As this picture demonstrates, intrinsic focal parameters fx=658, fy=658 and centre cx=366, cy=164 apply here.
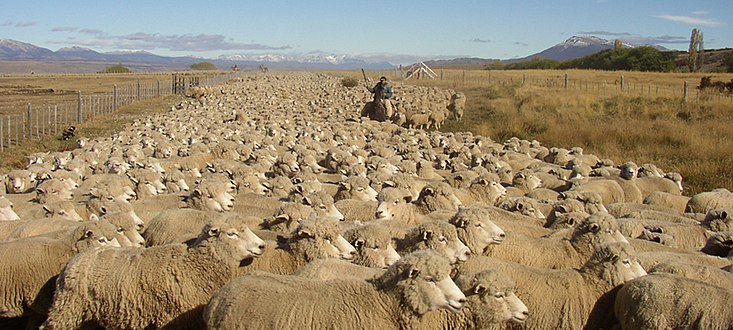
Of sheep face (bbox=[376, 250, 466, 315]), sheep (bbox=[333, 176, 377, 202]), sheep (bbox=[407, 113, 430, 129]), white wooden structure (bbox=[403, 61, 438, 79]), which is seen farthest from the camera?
white wooden structure (bbox=[403, 61, 438, 79])

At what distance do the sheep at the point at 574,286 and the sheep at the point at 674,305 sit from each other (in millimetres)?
330

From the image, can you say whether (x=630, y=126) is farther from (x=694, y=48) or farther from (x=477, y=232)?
(x=694, y=48)

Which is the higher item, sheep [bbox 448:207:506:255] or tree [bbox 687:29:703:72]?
tree [bbox 687:29:703:72]

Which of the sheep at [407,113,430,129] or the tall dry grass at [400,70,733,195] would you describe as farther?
the sheep at [407,113,430,129]

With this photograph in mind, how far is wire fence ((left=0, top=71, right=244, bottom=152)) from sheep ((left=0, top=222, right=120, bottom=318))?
14.1 meters

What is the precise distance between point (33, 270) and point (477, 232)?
4372 mm

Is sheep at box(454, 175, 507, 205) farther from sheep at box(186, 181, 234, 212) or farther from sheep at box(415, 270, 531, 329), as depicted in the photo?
sheep at box(415, 270, 531, 329)

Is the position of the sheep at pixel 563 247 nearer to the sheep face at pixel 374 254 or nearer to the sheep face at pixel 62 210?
the sheep face at pixel 374 254

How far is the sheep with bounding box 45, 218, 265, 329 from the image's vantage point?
551 centimetres

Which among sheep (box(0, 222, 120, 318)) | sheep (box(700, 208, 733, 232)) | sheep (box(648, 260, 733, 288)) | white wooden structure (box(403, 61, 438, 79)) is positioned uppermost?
white wooden structure (box(403, 61, 438, 79))

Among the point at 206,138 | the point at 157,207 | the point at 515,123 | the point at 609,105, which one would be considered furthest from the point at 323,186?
the point at 609,105

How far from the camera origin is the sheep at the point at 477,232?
22.4ft

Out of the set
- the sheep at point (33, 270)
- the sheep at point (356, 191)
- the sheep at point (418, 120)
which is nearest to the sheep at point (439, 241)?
the sheep at point (33, 270)

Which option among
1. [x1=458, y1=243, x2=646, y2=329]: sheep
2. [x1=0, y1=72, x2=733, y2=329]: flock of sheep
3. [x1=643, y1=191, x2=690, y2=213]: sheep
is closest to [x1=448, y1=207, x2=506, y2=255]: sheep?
[x1=0, y1=72, x2=733, y2=329]: flock of sheep
